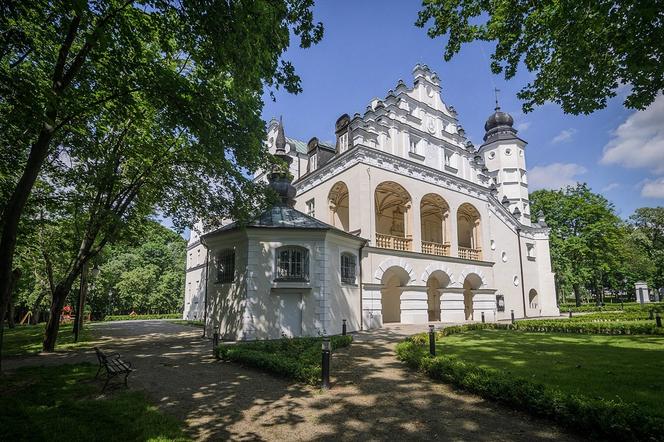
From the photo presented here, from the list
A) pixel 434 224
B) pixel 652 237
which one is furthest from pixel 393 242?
pixel 652 237

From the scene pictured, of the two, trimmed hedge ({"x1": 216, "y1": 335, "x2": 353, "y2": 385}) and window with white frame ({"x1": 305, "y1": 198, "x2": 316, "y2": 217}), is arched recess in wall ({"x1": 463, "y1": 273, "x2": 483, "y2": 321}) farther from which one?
trimmed hedge ({"x1": 216, "y1": 335, "x2": 353, "y2": 385})

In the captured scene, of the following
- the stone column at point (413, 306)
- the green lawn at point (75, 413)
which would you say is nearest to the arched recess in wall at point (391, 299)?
the stone column at point (413, 306)

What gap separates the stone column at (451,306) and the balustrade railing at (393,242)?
15.9ft

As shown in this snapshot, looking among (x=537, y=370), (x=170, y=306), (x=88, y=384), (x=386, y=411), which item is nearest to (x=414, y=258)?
(x=537, y=370)

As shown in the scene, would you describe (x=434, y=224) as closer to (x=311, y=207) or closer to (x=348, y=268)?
(x=311, y=207)

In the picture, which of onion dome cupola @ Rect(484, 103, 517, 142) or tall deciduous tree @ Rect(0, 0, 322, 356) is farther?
onion dome cupola @ Rect(484, 103, 517, 142)

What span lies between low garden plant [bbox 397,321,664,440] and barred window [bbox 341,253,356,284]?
5975 mm

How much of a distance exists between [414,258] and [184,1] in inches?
765

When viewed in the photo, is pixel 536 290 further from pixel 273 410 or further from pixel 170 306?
pixel 170 306

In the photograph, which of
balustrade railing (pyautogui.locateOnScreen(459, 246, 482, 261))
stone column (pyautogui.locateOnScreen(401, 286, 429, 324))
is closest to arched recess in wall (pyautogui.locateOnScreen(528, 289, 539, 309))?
balustrade railing (pyautogui.locateOnScreen(459, 246, 482, 261))

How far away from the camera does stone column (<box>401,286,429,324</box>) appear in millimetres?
22484

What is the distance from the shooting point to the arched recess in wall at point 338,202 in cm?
2426

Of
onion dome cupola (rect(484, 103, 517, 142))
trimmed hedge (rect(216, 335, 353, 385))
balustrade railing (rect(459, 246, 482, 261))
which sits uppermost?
onion dome cupola (rect(484, 103, 517, 142))

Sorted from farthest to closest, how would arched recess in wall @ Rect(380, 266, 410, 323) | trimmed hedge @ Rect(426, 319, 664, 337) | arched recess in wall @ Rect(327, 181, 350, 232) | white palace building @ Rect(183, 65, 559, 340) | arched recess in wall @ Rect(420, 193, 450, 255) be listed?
arched recess in wall @ Rect(420, 193, 450, 255)
arched recess in wall @ Rect(380, 266, 410, 323)
arched recess in wall @ Rect(327, 181, 350, 232)
white palace building @ Rect(183, 65, 559, 340)
trimmed hedge @ Rect(426, 319, 664, 337)
